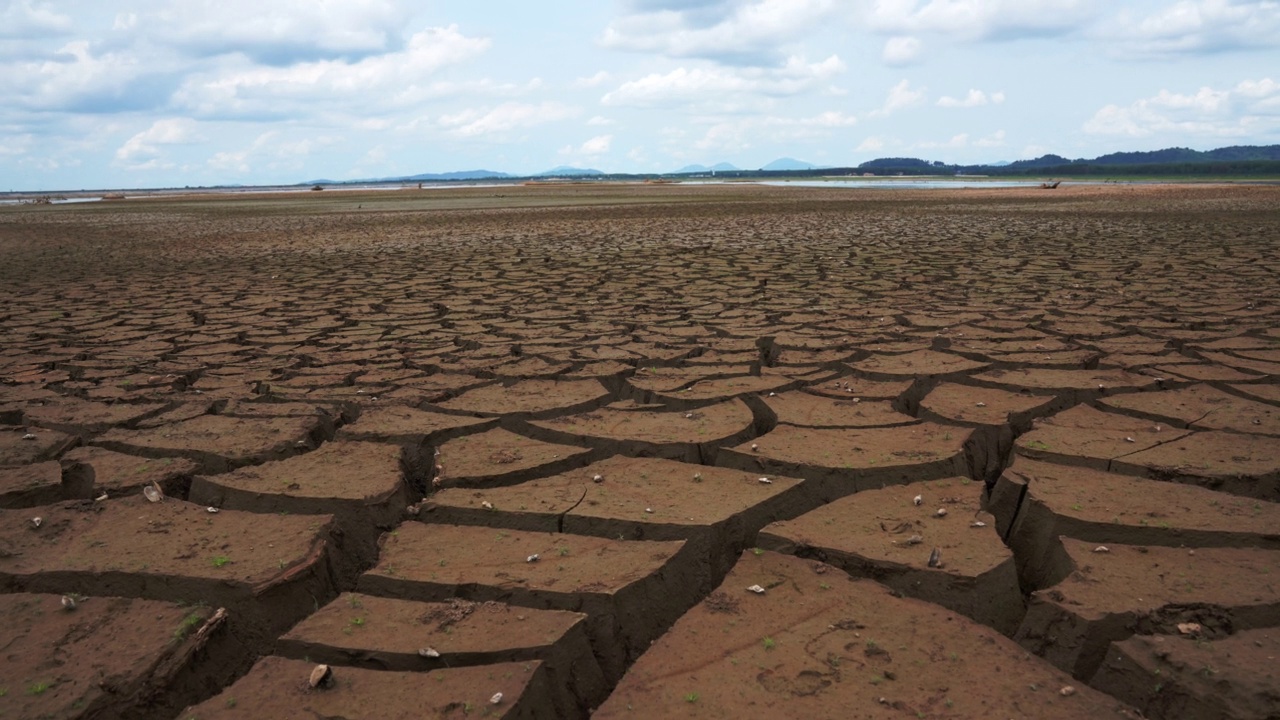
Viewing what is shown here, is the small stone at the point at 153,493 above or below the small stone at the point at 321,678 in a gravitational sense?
above

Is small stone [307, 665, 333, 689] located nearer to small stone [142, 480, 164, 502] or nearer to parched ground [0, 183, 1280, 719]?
parched ground [0, 183, 1280, 719]

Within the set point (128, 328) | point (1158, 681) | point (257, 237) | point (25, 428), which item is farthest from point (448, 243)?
point (1158, 681)

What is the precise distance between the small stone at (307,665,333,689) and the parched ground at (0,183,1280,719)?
0.02 m

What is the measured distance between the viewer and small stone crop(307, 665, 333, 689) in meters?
1.47

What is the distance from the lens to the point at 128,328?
16.4 ft

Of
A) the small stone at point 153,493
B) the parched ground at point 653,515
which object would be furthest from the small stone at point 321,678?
the small stone at point 153,493

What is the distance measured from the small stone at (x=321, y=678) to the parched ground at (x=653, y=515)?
0.02 m

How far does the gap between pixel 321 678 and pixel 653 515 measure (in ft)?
2.85

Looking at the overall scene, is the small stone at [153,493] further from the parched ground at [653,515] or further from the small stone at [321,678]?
the small stone at [321,678]

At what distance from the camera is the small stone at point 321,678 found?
1.47m

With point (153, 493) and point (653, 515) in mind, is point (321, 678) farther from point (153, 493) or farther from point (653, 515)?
point (153, 493)

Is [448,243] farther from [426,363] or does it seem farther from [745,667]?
Answer: [745,667]

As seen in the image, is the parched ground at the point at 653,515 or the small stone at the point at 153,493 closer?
the parched ground at the point at 653,515

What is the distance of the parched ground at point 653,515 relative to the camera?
1.50 metres
